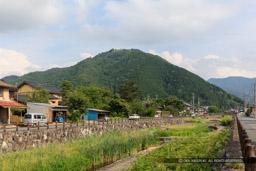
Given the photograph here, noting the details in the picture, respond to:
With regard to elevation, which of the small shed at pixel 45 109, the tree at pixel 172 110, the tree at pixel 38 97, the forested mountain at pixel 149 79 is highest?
the forested mountain at pixel 149 79

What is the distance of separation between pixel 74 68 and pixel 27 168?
170 m

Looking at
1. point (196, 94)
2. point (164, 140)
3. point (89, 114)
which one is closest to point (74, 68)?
point (196, 94)

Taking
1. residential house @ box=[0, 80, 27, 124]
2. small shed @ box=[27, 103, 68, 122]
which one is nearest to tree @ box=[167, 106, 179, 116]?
small shed @ box=[27, 103, 68, 122]

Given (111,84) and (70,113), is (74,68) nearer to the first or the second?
(111,84)

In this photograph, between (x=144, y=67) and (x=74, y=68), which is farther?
(x=144, y=67)

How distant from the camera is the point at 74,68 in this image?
586 feet

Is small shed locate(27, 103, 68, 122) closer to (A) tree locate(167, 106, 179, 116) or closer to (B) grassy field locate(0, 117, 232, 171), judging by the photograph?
(B) grassy field locate(0, 117, 232, 171)

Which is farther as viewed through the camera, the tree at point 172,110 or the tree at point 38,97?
the tree at point 172,110

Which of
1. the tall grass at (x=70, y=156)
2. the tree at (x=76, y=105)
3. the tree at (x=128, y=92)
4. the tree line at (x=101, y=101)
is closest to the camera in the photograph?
the tall grass at (x=70, y=156)

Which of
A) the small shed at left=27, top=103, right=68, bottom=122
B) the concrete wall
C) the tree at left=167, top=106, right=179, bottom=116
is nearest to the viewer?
the concrete wall

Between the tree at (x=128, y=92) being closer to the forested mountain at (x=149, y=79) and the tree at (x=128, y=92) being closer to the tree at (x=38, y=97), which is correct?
the tree at (x=38, y=97)

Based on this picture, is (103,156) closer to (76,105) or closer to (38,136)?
(38,136)

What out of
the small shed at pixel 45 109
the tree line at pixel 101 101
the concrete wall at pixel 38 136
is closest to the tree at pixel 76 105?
the tree line at pixel 101 101

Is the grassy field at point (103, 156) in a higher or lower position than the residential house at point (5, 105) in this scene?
lower
